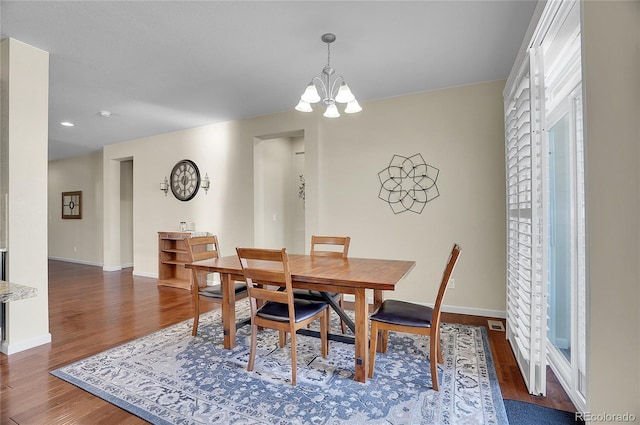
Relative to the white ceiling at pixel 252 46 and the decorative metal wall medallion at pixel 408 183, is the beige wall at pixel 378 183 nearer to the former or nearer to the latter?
the decorative metal wall medallion at pixel 408 183

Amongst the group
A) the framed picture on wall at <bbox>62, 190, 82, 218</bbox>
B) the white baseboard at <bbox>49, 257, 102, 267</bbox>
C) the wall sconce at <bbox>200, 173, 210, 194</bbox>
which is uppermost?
the wall sconce at <bbox>200, 173, 210, 194</bbox>

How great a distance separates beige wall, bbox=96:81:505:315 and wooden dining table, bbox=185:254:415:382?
4.02ft

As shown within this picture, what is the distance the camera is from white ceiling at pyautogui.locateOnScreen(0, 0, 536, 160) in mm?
2209

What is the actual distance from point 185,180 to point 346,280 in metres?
4.26

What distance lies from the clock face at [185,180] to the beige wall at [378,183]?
0.19m

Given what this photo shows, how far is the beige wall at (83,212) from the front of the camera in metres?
7.11

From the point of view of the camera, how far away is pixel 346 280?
1962 mm

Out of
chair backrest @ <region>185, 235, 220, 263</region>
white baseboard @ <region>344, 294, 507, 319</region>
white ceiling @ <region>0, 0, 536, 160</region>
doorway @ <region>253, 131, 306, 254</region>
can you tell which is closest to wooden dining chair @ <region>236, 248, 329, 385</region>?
chair backrest @ <region>185, 235, 220, 263</region>

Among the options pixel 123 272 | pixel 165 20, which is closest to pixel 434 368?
pixel 165 20

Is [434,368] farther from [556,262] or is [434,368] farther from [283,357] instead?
[556,262]

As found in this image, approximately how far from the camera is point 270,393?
1.96 meters

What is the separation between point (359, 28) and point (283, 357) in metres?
2.56

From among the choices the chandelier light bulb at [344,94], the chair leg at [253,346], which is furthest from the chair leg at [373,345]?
the chandelier light bulb at [344,94]

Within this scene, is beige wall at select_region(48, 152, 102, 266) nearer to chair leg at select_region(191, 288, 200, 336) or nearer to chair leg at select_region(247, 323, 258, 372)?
chair leg at select_region(191, 288, 200, 336)
